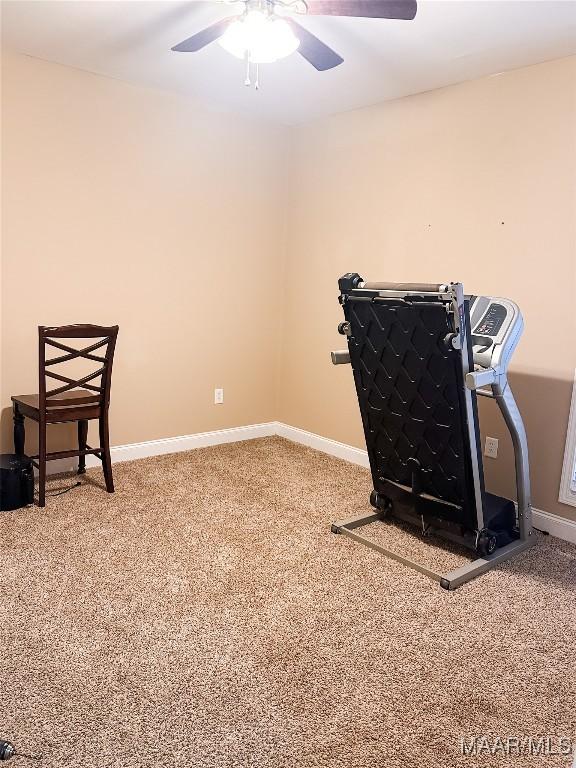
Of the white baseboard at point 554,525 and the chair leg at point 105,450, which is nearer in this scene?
the white baseboard at point 554,525

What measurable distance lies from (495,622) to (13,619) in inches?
74.7

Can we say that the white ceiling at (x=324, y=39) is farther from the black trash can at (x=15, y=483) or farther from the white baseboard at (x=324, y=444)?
the white baseboard at (x=324, y=444)

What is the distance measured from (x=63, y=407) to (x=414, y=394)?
6.34 feet

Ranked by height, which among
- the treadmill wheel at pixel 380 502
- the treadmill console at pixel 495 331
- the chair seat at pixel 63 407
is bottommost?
the treadmill wheel at pixel 380 502

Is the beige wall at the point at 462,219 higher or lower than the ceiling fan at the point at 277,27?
lower

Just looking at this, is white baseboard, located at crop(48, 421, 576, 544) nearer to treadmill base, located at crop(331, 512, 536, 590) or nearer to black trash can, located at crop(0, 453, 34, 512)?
treadmill base, located at crop(331, 512, 536, 590)

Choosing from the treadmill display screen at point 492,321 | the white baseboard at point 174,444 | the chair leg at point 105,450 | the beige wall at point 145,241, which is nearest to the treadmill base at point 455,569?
the treadmill display screen at point 492,321

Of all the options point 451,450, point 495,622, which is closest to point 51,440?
point 451,450

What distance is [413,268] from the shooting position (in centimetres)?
399

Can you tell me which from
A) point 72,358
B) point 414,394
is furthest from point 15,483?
point 414,394

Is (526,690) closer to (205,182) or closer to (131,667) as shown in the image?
(131,667)

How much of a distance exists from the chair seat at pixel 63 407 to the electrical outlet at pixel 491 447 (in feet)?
7.50

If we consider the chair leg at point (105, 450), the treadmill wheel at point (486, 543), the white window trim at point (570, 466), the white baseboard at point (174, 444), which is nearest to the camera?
the treadmill wheel at point (486, 543)

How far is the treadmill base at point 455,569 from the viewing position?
2.76m
